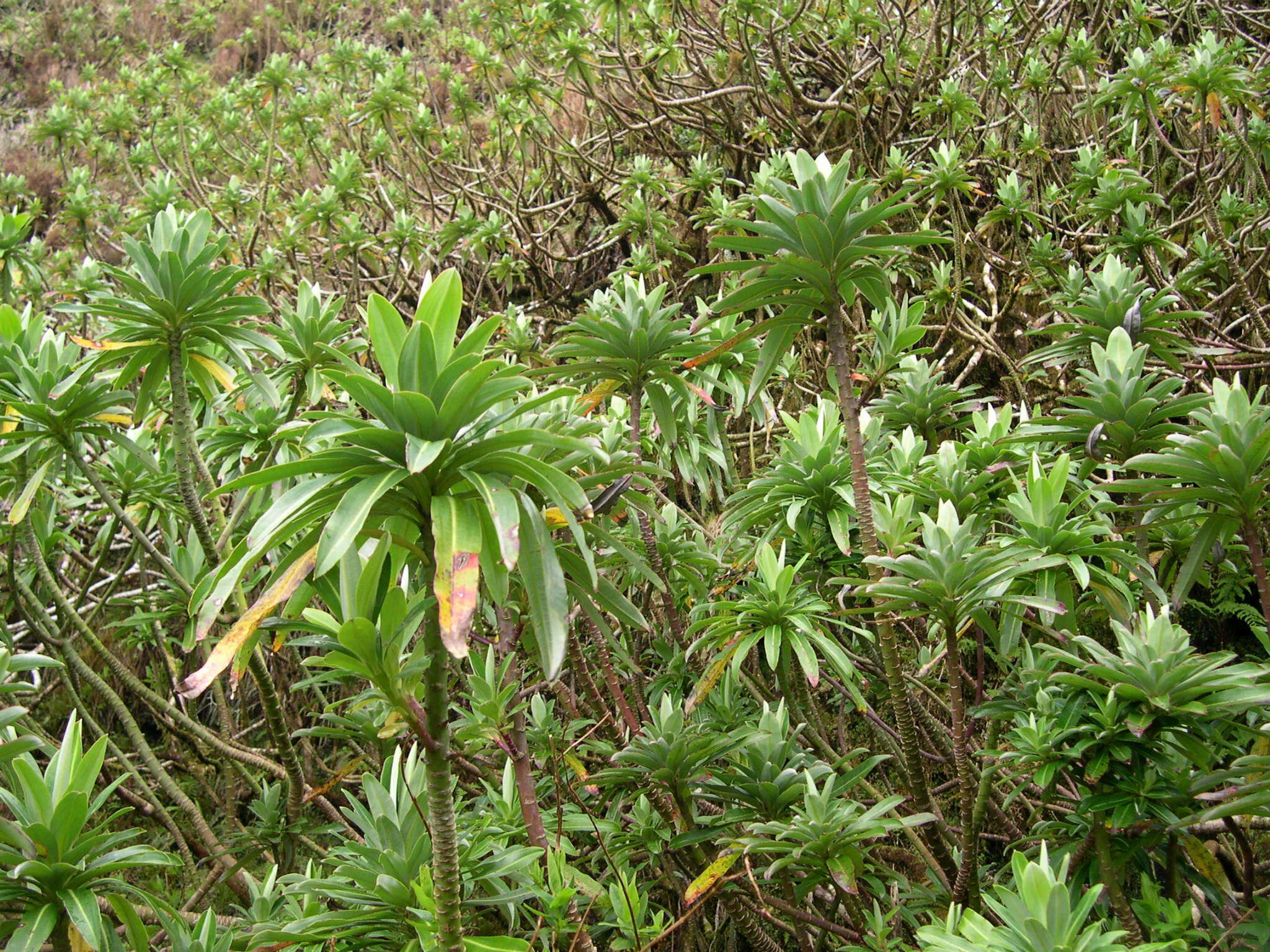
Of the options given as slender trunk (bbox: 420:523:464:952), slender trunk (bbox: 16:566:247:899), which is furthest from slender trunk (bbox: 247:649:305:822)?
slender trunk (bbox: 420:523:464:952)

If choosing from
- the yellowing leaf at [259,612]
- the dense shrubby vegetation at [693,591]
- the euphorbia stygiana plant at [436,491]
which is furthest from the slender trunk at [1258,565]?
the yellowing leaf at [259,612]

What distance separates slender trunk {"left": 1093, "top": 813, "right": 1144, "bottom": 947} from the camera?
1.74 metres

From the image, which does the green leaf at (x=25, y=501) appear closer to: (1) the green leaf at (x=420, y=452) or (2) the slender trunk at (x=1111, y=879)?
(1) the green leaf at (x=420, y=452)

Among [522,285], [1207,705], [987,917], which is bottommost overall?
[987,917]

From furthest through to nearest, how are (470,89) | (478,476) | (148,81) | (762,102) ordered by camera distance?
(470,89)
(148,81)
(762,102)
(478,476)

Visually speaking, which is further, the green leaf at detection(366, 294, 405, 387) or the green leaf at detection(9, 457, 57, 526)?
the green leaf at detection(9, 457, 57, 526)

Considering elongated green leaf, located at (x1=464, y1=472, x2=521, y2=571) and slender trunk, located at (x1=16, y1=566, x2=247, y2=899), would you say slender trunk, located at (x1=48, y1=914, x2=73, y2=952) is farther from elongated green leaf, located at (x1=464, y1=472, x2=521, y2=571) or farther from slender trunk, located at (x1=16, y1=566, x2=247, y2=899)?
elongated green leaf, located at (x1=464, y1=472, x2=521, y2=571)

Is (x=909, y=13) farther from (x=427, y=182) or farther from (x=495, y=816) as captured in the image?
(x=495, y=816)

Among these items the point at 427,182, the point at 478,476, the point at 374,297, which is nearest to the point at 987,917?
the point at 478,476

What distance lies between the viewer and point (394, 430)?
1369 millimetres

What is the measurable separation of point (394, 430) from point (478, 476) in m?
0.16

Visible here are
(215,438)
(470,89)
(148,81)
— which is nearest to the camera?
(215,438)

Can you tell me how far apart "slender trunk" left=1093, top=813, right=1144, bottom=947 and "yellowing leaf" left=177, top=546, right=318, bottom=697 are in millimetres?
1666

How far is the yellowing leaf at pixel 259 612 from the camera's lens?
135 centimetres
